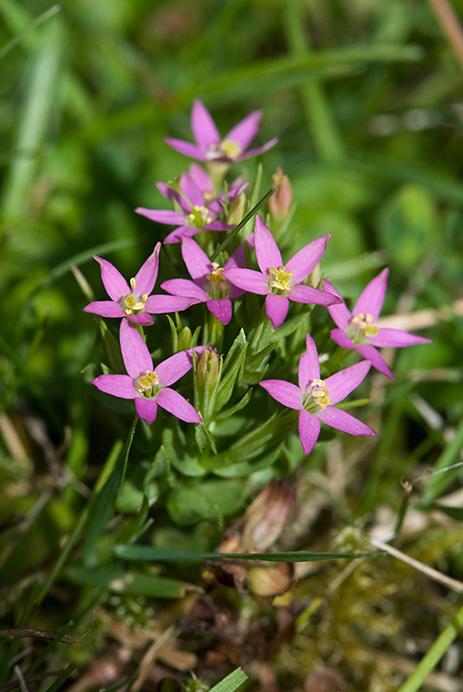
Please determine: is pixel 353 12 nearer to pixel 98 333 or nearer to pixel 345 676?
pixel 98 333

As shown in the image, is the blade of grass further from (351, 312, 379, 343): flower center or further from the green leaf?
the green leaf

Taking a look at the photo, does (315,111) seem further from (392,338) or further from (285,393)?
(285,393)

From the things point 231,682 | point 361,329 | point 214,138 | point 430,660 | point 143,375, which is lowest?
point 430,660

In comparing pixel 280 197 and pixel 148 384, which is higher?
pixel 280 197

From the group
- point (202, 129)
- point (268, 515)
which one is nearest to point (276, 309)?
point (268, 515)

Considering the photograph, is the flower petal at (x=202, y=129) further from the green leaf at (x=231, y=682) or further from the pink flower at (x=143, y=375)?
the green leaf at (x=231, y=682)

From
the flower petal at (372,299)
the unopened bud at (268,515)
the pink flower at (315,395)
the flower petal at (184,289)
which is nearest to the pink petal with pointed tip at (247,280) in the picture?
the flower petal at (184,289)

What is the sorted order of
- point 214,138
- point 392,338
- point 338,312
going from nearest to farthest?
point 338,312 → point 392,338 → point 214,138
